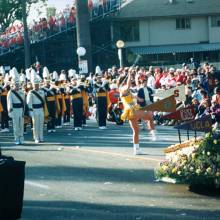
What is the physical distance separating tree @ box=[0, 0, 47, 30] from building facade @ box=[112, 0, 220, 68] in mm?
18616

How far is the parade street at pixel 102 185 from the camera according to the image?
1035 centimetres

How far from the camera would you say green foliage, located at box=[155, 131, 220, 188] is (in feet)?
36.0

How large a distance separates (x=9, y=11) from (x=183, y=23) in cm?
2275

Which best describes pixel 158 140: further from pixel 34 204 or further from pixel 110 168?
pixel 34 204

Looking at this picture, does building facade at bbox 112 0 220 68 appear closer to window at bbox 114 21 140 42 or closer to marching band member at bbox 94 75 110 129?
window at bbox 114 21 140 42

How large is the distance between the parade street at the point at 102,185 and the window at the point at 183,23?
3262cm

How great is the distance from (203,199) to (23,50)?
34.0 metres

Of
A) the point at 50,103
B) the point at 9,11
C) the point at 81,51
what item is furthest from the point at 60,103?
the point at 9,11

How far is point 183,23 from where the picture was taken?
51500mm

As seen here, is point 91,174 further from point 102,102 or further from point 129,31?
point 129,31

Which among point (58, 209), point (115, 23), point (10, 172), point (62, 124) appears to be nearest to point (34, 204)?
point (58, 209)

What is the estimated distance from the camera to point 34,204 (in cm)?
1122

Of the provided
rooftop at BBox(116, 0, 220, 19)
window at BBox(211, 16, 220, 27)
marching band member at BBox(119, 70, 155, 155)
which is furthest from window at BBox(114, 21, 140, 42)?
marching band member at BBox(119, 70, 155, 155)

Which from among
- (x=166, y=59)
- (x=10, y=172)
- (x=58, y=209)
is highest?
(x=166, y=59)
